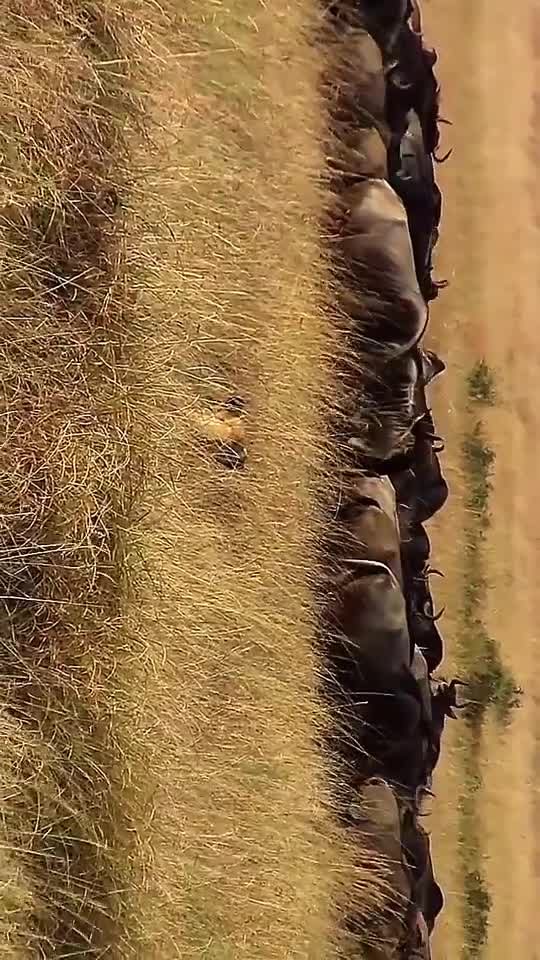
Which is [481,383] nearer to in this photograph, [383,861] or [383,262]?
[383,262]

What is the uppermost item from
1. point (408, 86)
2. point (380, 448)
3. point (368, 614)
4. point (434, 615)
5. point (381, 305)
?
point (408, 86)

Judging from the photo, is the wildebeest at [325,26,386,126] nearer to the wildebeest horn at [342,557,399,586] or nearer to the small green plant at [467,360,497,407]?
the small green plant at [467,360,497,407]

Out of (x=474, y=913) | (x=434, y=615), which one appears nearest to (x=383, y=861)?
(x=474, y=913)

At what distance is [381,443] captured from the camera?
287 cm

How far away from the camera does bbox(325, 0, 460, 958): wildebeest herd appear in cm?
280

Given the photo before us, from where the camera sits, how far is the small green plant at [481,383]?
321 centimetres

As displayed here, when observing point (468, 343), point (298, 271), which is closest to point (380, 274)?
point (298, 271)

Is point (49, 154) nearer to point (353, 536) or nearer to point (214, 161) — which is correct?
point (214, 161)

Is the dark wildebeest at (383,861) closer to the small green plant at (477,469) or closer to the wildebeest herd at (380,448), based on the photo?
the wildebeest herd at (380,448)

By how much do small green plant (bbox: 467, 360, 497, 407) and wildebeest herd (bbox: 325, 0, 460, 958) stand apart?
0.27 meters

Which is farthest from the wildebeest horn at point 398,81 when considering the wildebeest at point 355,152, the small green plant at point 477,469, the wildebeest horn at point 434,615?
the wildebeest horn at point 434,615

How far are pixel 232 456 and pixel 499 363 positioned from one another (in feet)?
3.23

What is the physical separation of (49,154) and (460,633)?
1670 mm

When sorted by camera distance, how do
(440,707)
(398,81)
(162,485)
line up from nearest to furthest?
(162,485), (398,81), (440,707)
